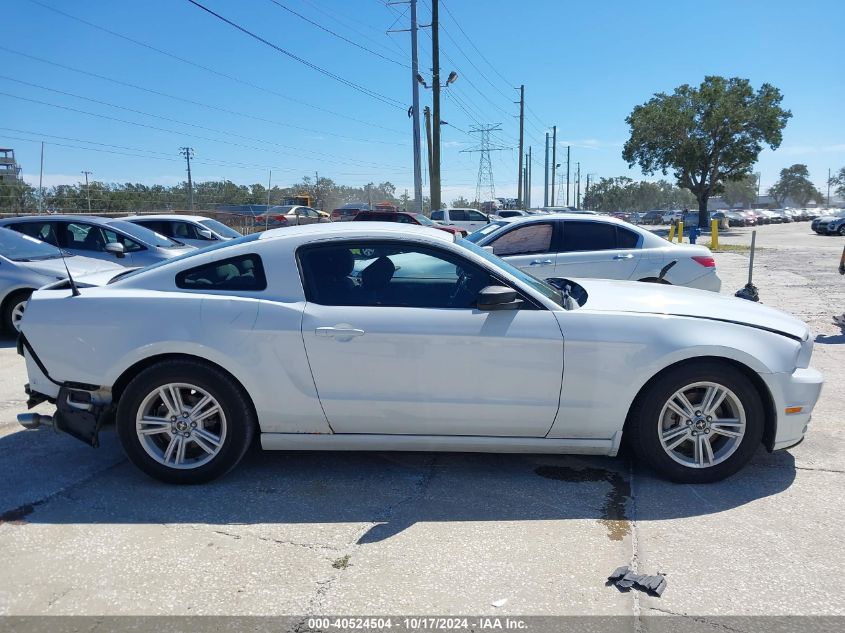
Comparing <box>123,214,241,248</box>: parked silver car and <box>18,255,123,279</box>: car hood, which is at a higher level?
<box>123,214,241,248</box>: parked silver car

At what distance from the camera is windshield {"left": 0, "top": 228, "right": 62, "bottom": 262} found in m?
8.38

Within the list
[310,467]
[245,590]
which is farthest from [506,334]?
[245,590]

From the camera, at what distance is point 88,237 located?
1039 cm

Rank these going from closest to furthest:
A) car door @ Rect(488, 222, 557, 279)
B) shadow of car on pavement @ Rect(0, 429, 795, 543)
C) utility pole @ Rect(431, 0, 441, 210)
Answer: shadow of car on pavement @ Rect(0, 429, 795, 543), car door @ Rect(488, 222, 557, 279), utility pole @ Rect(431, 0, 441, 210)

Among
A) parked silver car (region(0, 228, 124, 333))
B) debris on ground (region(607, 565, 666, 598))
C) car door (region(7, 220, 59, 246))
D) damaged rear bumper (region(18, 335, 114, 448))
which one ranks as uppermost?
car door (region(7, 220, 59, 246))

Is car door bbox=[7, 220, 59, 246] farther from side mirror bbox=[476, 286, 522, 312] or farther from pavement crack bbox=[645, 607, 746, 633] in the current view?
pavement crack bbox=[645, 607, 746, 633]

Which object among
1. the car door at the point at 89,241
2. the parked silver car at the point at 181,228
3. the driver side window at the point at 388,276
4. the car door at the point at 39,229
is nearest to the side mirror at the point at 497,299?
the driver side window at the point at 388,276

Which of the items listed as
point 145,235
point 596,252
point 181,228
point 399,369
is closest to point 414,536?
point 399,369

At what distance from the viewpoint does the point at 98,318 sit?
12.4 feet

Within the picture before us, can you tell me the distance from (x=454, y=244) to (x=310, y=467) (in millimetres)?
1673

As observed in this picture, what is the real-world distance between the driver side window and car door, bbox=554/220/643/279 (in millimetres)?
4552

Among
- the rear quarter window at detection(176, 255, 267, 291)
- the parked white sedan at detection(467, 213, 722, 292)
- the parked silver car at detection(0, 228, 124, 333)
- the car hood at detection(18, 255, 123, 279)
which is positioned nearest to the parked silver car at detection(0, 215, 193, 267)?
the car hood at detection(18, 255, 123, 279)

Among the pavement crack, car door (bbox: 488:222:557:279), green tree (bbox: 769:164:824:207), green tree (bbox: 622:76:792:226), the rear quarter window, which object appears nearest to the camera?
the pavement crack

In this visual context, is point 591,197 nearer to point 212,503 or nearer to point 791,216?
point 791,216
